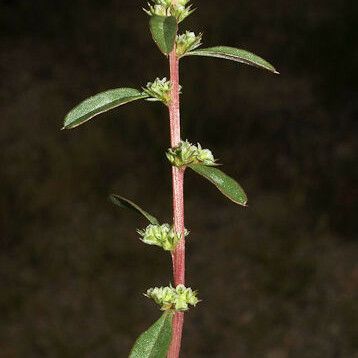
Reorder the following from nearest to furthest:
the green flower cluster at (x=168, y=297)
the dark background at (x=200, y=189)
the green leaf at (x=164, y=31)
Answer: the green leaf at (x=164, y=31)
the green flower cluster at (x=168, y=297)
the dark background at (x=200, y=189)

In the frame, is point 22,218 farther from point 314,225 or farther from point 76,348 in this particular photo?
point 314,225

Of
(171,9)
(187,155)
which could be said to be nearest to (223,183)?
(187,155)

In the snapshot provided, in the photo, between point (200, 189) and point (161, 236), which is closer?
point (161, 236)

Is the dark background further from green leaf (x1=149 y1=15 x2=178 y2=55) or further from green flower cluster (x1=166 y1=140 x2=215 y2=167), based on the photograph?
green leaf (x1=149 y1=15 x2=178 y2=55)

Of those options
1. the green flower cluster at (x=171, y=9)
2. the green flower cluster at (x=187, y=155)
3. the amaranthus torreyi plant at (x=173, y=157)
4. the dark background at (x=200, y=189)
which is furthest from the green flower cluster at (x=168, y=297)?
the dark background at (x=200, y=189)

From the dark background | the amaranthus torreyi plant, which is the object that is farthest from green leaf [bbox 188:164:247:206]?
the dark background

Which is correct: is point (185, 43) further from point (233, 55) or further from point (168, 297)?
point (168, 297)

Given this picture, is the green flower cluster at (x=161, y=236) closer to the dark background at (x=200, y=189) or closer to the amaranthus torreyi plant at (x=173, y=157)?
the amaranthus torreyi plant at (x=173, y=157)
